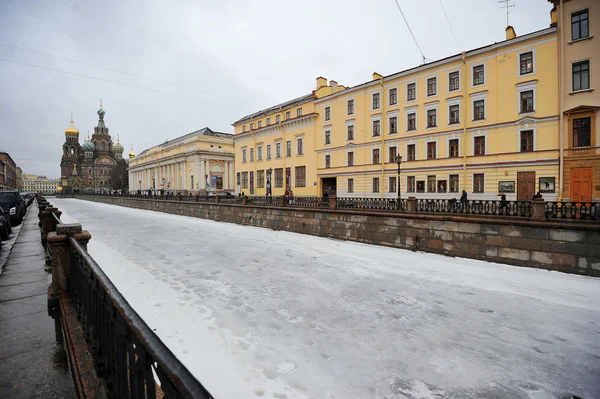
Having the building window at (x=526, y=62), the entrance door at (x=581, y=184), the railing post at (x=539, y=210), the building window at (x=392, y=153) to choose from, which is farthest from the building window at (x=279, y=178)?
the railing post at (x=539, y=210)

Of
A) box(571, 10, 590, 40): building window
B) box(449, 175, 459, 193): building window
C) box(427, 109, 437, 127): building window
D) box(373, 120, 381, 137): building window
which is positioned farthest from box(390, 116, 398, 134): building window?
box(571, 10, 590, 40): building window

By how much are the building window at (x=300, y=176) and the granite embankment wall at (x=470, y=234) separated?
1611 centimetres

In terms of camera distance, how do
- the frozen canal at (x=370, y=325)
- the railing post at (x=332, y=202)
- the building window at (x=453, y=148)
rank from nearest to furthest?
the frozen canal at (x=370, y=325) < the railing post at (x=332, y=202) < the building window at (x=453, y=148)

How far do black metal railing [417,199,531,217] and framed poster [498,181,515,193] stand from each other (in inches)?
398

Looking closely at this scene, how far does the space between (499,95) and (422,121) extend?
17.9 feet

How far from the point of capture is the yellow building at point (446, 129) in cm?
1955

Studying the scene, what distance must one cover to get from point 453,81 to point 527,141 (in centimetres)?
704

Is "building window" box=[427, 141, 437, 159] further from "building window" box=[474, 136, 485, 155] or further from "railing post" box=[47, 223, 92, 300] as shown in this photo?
"railing post" box=[47, 223, 92, 300]

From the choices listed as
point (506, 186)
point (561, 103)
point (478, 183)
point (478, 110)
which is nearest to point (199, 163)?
point (478, 110)

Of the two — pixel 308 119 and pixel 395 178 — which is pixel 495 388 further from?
pixel 308 119

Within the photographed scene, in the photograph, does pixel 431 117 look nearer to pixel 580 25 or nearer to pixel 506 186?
pixel 506 186

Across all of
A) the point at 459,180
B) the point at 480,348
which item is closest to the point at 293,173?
the point at 459,180

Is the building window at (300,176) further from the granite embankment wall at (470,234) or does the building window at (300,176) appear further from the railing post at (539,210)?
the railing post at (539,210)

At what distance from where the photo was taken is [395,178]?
25984 millimetres
